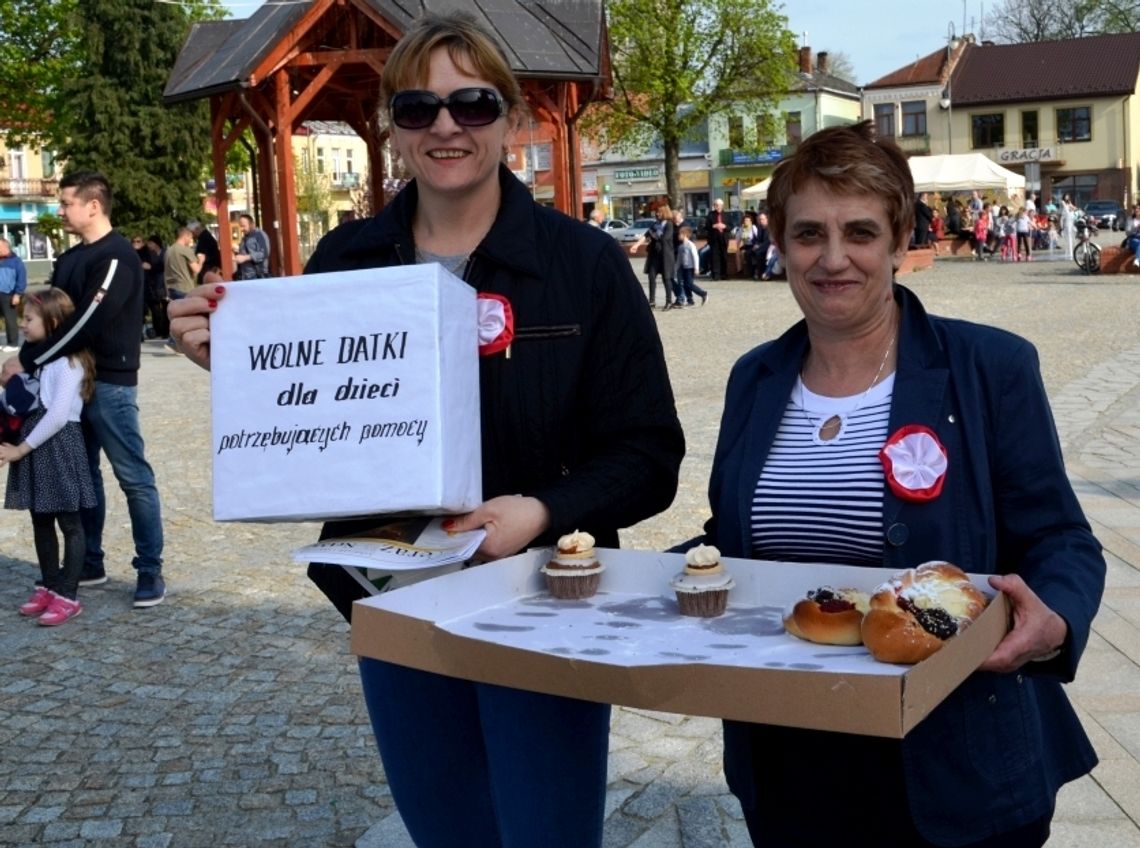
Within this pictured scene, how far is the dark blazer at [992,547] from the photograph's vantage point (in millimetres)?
2213

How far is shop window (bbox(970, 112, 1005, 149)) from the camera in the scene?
75.2 m

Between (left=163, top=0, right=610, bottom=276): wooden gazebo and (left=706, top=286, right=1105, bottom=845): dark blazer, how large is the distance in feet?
57.7

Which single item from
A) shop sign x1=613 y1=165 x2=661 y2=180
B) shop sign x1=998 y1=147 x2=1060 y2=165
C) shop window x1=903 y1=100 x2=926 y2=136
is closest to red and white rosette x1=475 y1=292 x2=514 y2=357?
shop sign x1=998 y1=147 x2=1060 y2=165

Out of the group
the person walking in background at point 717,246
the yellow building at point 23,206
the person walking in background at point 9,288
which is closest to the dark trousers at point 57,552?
the person walking in background at point 9,288

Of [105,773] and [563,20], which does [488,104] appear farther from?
[563,20]

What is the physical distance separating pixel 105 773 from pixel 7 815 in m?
0.38

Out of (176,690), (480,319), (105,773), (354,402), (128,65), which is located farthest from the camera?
(128,65)

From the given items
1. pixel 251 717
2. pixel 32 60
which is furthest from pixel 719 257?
pixel 251 717

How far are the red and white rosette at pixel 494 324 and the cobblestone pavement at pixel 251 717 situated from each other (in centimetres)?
196

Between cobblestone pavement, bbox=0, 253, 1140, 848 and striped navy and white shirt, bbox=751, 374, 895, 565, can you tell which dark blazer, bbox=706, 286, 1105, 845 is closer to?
striped navy and white shirt, bbox=751, 374, 895, 565

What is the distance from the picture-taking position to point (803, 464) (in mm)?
2443

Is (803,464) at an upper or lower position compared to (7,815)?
upper

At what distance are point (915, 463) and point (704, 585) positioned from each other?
1.31 feet

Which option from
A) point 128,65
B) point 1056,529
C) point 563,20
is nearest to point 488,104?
point 1056,529
